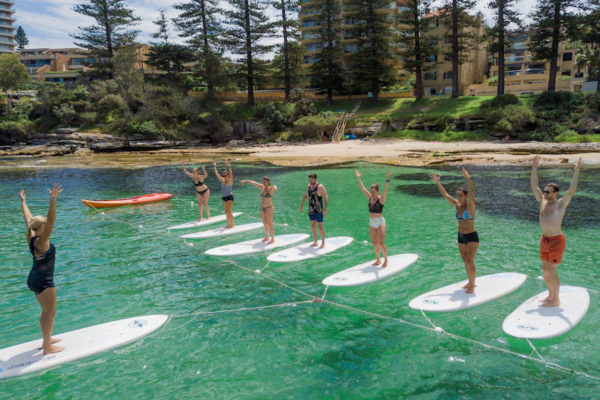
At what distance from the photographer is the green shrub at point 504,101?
136 feet

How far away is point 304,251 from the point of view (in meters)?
11.8

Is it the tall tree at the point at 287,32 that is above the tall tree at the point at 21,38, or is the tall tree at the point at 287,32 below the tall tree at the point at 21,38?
below

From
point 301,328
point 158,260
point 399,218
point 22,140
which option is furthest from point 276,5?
point 301,328

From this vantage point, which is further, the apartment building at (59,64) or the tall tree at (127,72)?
the apartment building at (59,64)

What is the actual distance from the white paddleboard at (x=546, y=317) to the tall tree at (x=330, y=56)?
→ 163 feet

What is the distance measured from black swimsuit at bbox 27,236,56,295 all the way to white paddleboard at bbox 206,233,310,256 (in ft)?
19.7

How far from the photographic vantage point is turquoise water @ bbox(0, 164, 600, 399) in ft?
19.9

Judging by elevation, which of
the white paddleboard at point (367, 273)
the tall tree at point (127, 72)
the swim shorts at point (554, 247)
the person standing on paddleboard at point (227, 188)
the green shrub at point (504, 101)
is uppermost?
the tall tree at point (127, 72)

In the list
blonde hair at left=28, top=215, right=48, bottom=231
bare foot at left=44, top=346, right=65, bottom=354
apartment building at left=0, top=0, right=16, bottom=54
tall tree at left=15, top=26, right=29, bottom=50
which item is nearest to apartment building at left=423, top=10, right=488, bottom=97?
blonde hair at left=28, top=215, right=48, bottom=231

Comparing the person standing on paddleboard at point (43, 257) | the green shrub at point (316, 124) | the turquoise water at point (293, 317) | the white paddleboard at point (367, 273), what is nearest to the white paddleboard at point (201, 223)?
the turquoise water at point (293, 317)

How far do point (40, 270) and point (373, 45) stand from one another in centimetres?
5207

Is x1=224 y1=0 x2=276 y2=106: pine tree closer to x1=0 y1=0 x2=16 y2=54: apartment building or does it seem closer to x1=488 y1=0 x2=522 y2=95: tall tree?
x1=488 y1=0 x2=522 y2=95: tall tree

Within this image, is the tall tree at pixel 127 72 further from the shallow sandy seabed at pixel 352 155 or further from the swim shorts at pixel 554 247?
the swim shorts at pixel 554 247

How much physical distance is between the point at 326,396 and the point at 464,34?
49396 millimetres
